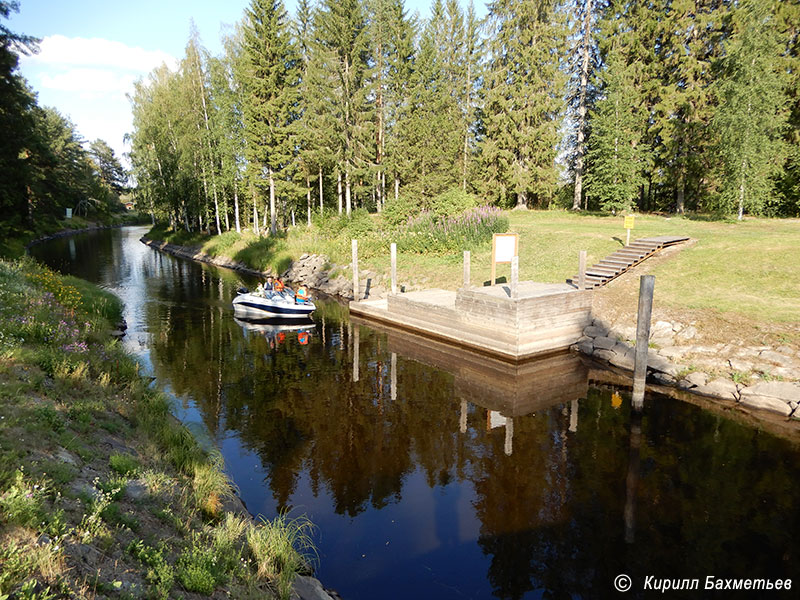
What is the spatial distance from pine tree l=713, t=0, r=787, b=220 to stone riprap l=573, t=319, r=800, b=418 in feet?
56.8

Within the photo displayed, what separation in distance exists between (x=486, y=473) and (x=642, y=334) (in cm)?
578

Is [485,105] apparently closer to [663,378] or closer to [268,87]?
[268,87]

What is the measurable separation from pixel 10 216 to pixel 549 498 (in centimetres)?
3247

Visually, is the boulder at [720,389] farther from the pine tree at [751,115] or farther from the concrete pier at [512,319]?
the pine tree at [751,115]

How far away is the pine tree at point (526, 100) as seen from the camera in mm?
39625

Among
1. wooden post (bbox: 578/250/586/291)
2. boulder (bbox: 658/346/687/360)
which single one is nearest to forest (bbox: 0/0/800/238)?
wooden post (bbox: 578/250/586/291)

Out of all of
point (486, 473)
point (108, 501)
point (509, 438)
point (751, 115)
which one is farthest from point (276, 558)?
point (751, 115)

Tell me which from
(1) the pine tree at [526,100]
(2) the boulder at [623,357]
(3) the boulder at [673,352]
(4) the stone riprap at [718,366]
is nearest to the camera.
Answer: (4) the stone riprap at [718,366]

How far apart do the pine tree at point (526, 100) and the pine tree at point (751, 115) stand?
1416cm

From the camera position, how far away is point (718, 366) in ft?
44.2

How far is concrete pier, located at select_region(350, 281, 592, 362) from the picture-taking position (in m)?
16.0

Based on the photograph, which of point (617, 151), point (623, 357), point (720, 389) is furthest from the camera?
point (617, 151)

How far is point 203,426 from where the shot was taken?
38.9 feet

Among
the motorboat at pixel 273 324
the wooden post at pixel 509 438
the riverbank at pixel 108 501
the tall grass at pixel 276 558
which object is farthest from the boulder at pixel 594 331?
the tall grass at pixel 276 558
